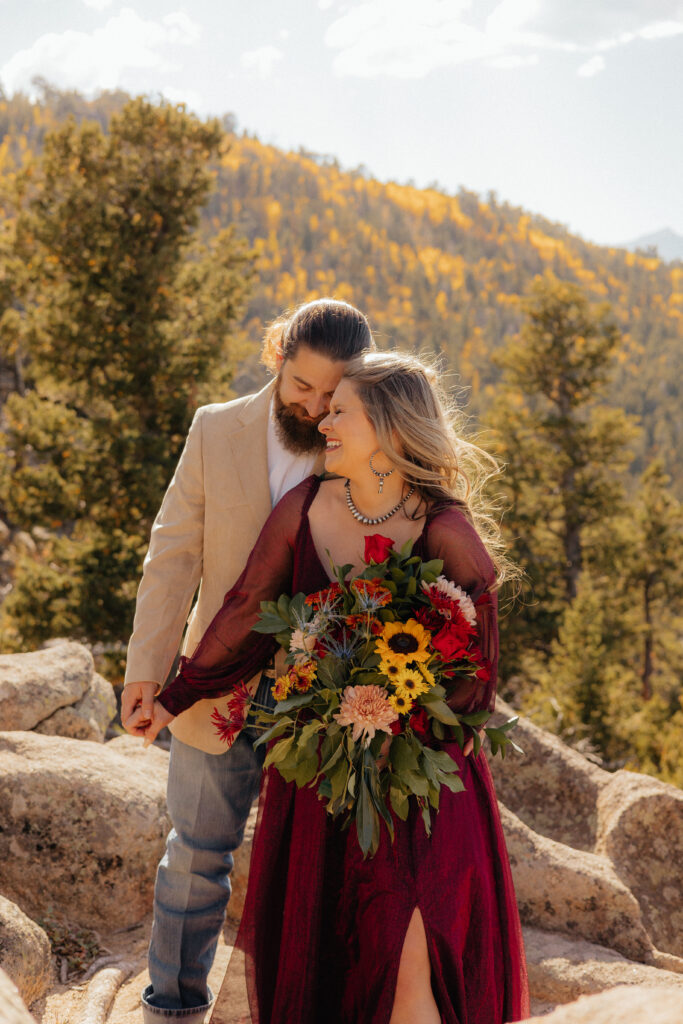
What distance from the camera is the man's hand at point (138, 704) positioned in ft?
8.75

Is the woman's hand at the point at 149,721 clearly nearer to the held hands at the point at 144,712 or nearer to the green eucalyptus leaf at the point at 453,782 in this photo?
the held hands at the point at 144,712

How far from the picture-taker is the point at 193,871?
2635mm

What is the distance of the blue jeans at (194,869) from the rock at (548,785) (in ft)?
8.08

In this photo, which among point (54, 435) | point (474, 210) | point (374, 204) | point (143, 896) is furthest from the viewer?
point (474, 210)

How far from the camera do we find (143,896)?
3.71m

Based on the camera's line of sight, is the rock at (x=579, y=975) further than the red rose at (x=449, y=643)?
Yes

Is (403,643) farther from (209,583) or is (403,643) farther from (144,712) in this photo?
(144,712)

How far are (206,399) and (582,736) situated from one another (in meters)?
7.71

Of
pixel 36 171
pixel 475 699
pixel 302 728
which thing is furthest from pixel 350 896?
pixel 36 171

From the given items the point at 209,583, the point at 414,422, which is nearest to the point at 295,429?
the point at 414,422

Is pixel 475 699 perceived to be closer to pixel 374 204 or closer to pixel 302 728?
pixel 302 728

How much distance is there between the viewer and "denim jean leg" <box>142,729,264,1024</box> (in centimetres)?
264

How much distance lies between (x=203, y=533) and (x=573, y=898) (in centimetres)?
245

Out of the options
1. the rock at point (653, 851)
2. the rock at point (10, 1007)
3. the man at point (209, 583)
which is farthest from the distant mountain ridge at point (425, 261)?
the rock at point (10, 1007)
